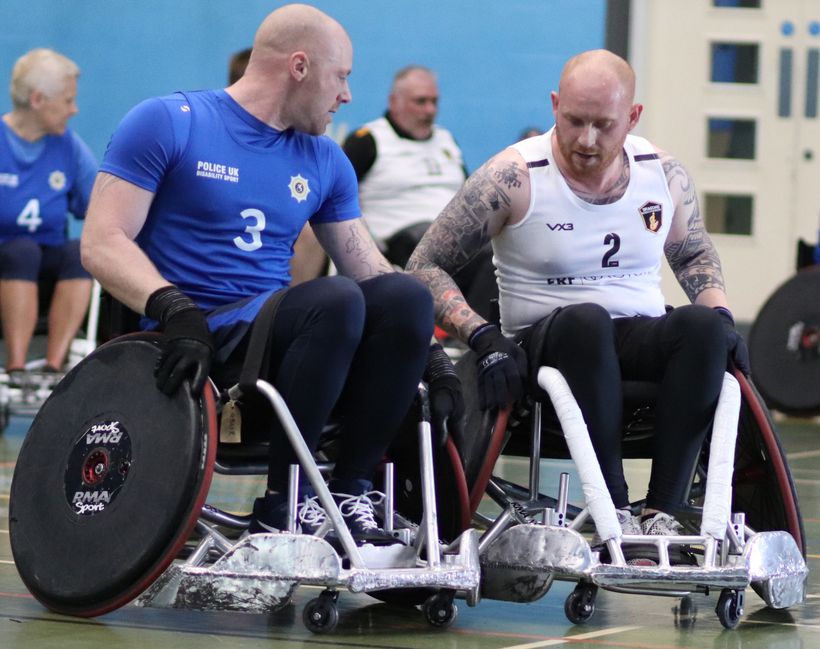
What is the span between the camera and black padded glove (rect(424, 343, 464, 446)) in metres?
3.51

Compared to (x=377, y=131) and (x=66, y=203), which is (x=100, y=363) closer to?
(x=66, y=203)

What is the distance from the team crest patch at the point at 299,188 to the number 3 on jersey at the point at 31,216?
11.9 feet

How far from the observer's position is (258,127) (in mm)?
3613

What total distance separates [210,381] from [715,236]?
7.42 meters

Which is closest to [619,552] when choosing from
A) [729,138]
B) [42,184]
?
[42,184]

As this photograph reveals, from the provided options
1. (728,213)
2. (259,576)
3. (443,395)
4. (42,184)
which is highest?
(728,213)

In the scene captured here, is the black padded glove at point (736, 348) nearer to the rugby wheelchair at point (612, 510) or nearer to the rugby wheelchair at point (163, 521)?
the rugby wheelchair at point (612, 510)

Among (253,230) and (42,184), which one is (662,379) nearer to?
(253,230)

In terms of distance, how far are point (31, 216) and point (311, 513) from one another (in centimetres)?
400

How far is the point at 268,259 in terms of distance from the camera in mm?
3645

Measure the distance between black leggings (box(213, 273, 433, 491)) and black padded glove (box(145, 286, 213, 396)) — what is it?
0.52 feet

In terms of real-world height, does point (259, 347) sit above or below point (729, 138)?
below

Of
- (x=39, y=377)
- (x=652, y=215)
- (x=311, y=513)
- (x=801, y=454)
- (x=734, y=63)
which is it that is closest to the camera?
(x=311, y=513)

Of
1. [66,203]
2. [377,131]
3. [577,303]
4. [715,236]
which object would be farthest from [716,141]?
[577,303]
